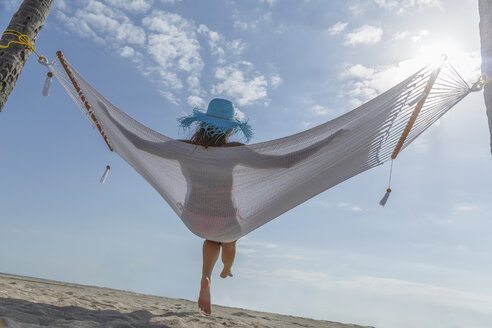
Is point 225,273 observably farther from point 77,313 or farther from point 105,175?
point 105,175

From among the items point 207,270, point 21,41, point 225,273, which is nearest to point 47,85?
point 21,41

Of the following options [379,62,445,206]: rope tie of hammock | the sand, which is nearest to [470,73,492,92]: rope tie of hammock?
[379,62,445,206]: rope tie of hammock

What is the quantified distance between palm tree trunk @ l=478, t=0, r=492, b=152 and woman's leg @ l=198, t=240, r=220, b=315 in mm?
2044

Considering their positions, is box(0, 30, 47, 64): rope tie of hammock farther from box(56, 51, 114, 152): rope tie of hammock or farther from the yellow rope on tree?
box(56, 51, 114, 152): rope tie of hammock

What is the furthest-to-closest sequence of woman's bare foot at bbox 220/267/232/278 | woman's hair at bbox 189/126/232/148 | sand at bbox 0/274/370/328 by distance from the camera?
woman's bare foot at bbox 220/267/232/278 < woman's hair at bbox 189/126/232/148 < sand at bbox 0/274/370/328

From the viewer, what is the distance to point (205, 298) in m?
2.26

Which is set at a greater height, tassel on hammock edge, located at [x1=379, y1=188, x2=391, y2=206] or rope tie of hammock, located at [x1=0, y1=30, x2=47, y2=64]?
rope tie of hammock, located at [x1=0, y1=30, x2=47, y2=64]

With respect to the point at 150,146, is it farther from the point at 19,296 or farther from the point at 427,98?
the point at 427,98

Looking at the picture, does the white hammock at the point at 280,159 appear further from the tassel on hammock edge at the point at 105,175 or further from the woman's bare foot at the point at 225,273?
the tassel on hammock edge at the point at 105,175

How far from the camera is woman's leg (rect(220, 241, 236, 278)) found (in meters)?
2.58

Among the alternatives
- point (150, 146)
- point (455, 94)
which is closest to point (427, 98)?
point (455, 94)

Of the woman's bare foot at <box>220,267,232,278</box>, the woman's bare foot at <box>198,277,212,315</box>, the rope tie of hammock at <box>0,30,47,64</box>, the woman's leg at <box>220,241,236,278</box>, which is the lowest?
the woman's bare foot at <box>198,277,212,315</box>

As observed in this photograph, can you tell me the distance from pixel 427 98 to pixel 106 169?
2.70 meters

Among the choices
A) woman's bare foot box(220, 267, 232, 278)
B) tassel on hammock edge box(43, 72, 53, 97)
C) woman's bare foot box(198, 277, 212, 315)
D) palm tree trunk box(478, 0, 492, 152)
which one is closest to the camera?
woman's bare foot box(198, 277, 212, 315)
